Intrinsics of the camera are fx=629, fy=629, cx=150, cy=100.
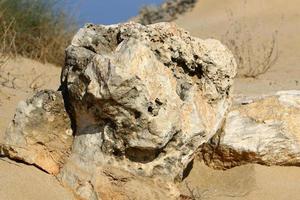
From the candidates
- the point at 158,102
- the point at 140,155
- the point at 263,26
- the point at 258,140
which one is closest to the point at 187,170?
the point at 258,140

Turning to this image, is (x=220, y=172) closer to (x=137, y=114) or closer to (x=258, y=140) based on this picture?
(x=258, y=140)

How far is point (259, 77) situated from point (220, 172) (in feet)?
12.8

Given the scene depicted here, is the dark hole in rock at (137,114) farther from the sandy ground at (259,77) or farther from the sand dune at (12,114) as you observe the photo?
the sandy ground at (259,77)

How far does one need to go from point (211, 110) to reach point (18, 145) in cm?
96

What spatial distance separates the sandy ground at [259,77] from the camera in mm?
3305

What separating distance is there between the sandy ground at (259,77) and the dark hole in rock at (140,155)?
46cm

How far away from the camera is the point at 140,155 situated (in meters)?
Answer: 2.85

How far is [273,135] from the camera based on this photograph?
354 centimetres

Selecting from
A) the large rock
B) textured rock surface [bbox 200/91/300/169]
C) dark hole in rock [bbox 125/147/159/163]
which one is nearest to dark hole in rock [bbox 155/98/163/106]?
the large rock

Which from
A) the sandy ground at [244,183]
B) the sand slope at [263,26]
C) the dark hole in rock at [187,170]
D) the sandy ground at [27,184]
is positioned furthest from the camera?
the sand slope at [263,26]

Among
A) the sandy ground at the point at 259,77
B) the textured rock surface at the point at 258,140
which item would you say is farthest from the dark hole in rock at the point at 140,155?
the textured rock surface at the point at 258,140

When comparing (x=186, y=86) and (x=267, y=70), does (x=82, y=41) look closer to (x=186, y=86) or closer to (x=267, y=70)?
(x=186, y=86)

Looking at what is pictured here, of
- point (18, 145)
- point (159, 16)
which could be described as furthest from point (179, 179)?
point (159, 16)

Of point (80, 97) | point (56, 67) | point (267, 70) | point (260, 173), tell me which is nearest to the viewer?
point (80, 97)
